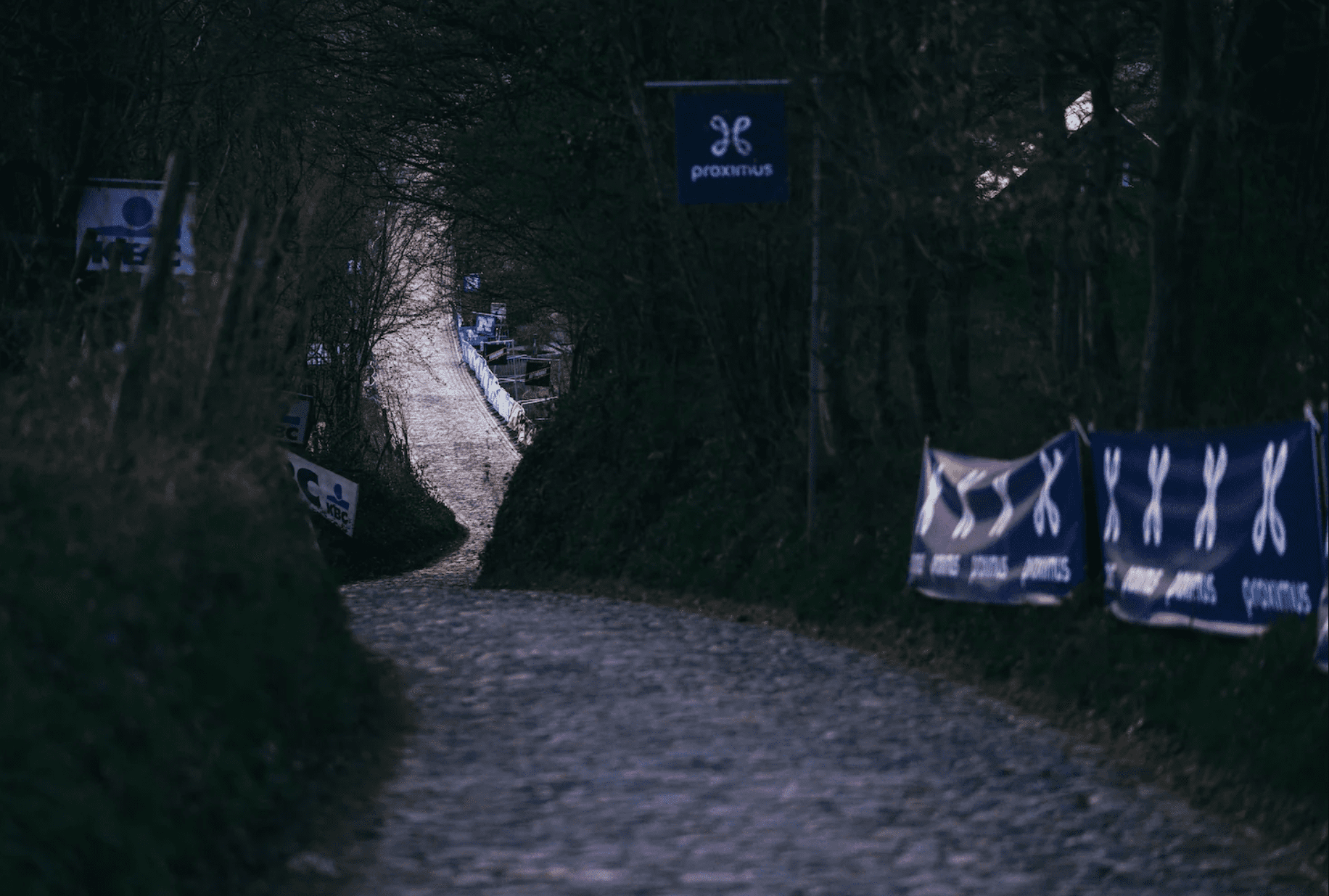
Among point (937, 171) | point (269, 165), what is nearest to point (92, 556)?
point (937, 171)

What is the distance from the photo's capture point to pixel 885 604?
47.7 ft

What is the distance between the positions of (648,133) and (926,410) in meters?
5.97

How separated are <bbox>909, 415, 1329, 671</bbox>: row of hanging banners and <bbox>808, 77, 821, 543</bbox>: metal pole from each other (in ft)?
9.23

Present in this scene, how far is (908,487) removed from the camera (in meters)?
15.9

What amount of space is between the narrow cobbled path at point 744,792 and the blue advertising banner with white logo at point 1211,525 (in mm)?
1048

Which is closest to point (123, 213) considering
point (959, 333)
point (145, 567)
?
point (959, 333)

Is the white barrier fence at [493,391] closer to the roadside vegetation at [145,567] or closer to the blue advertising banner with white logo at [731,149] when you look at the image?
the roadside vegetation at [145,567]

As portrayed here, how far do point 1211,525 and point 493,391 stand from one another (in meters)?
75.8

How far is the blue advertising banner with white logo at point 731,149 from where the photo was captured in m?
15.9

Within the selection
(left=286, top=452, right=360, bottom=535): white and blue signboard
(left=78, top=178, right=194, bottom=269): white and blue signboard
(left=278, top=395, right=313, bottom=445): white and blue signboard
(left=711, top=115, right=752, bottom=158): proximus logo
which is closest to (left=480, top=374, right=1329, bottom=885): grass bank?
(left=286, top=452, right=360, bottom=535): white and blue signboard

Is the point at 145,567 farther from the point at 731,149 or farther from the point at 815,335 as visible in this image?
the point at 815,335

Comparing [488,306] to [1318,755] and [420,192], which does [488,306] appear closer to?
[420,192]

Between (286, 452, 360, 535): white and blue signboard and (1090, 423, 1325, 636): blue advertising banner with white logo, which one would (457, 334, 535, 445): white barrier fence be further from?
(1090, 423, 1325, 636): blue advertising banner with white logo

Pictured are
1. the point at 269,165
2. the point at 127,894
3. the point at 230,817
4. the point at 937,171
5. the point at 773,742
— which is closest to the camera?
the point at 127,894
